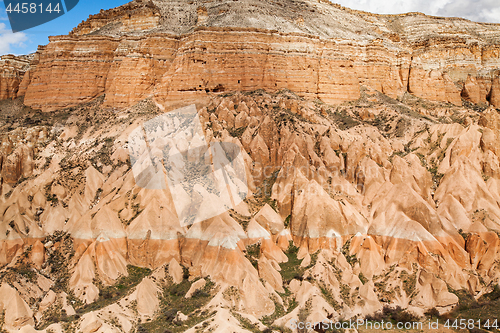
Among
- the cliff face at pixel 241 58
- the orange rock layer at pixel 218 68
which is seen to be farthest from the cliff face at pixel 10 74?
the cliff face at pixel 241 58

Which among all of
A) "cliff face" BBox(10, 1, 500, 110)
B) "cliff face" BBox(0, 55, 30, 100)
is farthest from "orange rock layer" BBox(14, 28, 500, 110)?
"cliff face" BBox(0, 55, 30, 100)

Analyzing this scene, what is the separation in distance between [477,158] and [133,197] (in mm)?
39188

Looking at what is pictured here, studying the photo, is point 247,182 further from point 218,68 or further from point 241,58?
point 241,58

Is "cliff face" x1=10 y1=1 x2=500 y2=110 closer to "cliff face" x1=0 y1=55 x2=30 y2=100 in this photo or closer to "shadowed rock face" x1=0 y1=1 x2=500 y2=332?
"shadowed rock face" x1=0 y1=1 x2=500 y2=332

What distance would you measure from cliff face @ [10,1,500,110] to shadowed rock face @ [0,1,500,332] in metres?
0.31

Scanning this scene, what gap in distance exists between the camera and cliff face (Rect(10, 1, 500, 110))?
62875 millimetres

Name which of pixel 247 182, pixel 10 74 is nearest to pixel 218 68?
pixel 247 182

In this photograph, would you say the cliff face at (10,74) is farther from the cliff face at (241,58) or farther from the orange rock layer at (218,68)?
the cliff face at (241,58)

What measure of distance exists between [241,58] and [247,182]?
71.9 feet

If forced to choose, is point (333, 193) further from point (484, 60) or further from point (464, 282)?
point (484, 60)

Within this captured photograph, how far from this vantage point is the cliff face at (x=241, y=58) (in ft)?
206

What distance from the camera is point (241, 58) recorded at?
62.9 m

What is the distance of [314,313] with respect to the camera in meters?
36.1

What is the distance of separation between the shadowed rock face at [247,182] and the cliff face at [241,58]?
31cm
